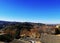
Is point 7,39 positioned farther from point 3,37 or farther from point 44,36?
point 44,36

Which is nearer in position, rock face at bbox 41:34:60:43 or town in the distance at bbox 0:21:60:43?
town in the distance at bbox 0:21:60:43

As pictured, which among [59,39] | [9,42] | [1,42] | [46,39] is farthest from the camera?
[46,39]

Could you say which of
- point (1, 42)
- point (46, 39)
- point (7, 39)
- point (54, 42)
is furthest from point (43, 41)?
point (1, 42)

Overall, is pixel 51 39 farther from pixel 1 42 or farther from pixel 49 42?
pixel 1 42

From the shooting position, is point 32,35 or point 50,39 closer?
point 50,39

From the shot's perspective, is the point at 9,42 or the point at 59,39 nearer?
the point at 9,42

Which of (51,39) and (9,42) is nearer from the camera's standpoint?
(9,42)

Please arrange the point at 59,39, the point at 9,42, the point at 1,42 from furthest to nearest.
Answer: the point at 59,39
the point at 9,42
the point at 1,42

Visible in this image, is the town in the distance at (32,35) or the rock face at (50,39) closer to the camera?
the town in the distance at (32,35)

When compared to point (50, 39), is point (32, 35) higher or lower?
lower
